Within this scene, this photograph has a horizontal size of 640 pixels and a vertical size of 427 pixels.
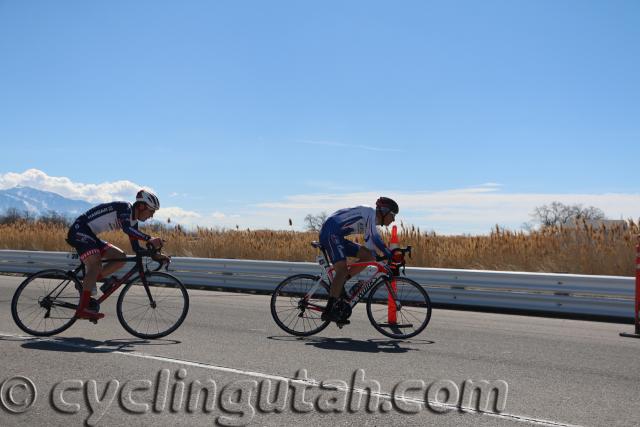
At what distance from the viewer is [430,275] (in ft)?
46.9

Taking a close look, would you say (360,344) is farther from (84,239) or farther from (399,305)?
(84,239)

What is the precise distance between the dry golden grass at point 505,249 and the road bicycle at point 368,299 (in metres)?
7.31

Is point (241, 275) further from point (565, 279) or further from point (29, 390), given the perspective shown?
point (29, 390)

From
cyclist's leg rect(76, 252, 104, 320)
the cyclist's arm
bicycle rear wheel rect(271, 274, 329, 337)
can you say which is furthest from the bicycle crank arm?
cyclist's leg rect(76, 252, 104, 320)

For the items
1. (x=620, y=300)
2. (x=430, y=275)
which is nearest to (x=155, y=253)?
(x=430, y=275)

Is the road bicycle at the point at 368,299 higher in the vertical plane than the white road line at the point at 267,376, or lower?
higher

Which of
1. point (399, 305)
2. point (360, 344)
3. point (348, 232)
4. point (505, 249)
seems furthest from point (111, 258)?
point (505, 249)

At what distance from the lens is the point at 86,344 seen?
341 inches

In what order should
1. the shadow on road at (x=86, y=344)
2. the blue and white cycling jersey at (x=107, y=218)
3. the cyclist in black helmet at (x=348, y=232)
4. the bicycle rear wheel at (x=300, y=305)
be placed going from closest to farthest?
the shadow on road at (x=86, y=344) < the blue and white cycling jersey at (x=107, y=218) < the cyclist in black helmet at (x=348, y=232) < the bicycle rear wheel at (x=300, y=305)

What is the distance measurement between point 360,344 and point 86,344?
3264 millimetres

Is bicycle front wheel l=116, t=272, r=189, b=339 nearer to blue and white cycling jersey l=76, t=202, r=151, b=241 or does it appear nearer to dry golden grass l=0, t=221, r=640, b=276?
blue and white cycling jersey l=76, t=202, r=151, b=241

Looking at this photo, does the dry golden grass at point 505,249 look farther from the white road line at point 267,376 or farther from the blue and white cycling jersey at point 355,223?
the white road line at point 267,376

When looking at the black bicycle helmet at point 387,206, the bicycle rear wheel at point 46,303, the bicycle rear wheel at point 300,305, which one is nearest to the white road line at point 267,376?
the bicycle rear wheel at point 46,303

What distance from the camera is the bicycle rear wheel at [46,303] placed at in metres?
9.21
